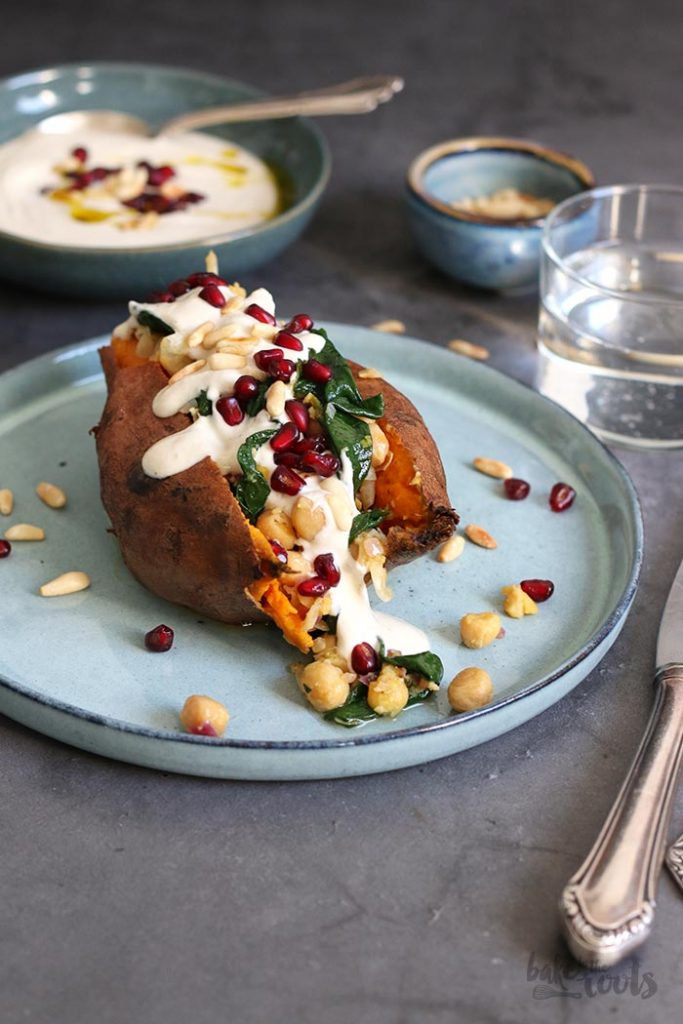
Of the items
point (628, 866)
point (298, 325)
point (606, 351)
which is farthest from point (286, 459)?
point (606, 351)

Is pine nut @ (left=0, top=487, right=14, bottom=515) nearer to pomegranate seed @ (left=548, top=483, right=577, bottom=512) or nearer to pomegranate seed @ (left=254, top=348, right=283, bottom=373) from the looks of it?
pomegranate seed @ (left=254, top=348, right=283, bottom=373)

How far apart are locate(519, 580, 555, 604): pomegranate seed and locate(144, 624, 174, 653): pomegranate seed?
720 mm

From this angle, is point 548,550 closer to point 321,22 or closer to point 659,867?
point 659,867

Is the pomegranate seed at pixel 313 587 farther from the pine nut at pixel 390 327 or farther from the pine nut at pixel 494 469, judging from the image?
the pine nut at pixel 390 327

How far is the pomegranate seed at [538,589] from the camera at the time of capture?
8.71 feet

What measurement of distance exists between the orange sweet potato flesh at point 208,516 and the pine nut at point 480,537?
24 cm

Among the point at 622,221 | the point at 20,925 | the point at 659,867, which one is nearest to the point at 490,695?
the point at 659,867

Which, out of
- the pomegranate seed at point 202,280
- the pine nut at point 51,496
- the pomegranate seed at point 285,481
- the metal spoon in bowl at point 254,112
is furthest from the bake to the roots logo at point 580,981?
the metal spoon in bowl at point 254,112

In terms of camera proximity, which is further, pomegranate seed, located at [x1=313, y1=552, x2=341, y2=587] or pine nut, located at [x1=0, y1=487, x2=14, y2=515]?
pine nut, located at [x1=0, y1=487, x2=14, y2=515]

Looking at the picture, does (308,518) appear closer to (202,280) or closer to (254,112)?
(202,280)

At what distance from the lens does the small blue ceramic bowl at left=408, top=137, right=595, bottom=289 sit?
3746 mm

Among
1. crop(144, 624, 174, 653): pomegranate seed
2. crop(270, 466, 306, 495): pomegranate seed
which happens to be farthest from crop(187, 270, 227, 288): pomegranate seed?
crop(144, 624, 174, 653): pomegranate seed

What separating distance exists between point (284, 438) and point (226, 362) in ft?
0.72

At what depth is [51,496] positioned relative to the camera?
289 cm
